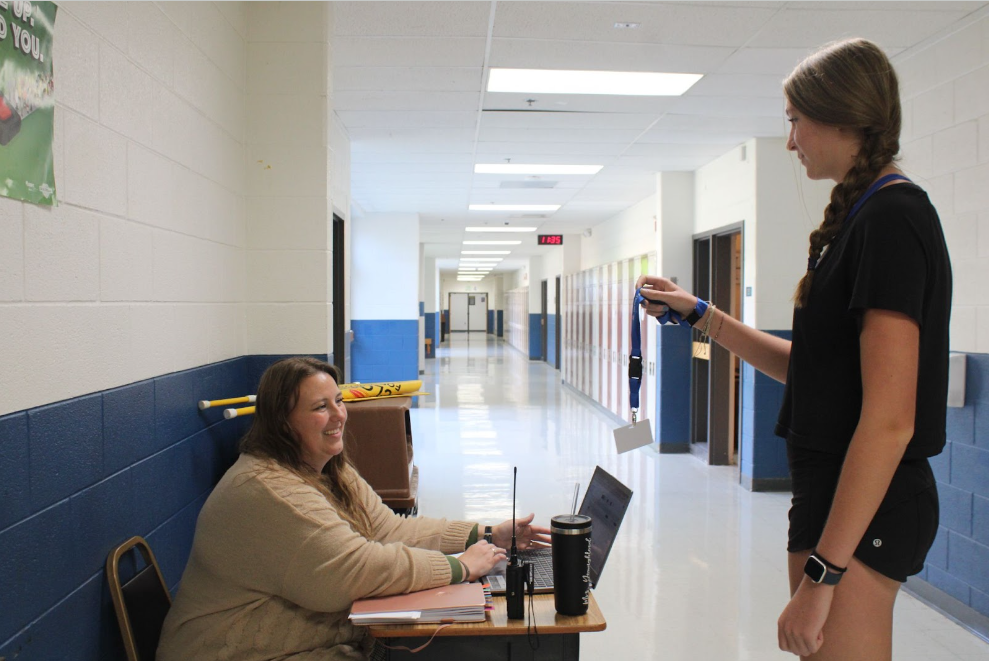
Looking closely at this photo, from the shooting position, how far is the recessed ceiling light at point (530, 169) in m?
6.93

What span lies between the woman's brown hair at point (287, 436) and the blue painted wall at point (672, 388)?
18.3 feet

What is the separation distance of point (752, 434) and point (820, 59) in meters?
4.96

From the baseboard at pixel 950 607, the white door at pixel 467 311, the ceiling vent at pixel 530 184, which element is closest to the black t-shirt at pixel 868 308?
the baseboard at pixel 950 607

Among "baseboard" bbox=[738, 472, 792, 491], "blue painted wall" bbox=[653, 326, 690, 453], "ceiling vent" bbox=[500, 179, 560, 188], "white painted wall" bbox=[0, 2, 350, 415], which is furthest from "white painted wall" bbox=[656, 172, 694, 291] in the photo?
"white painted wall" bbox=[0, 2, 350, 415]

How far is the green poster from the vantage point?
1416mm

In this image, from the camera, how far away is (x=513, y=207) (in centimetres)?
970

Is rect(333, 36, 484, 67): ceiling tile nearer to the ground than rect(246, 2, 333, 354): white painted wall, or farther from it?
farther from it

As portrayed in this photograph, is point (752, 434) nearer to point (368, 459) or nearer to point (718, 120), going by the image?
point (718, 120)

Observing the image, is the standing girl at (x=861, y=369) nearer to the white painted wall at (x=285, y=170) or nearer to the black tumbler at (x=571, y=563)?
the black tumbler at (x=571, y=563)

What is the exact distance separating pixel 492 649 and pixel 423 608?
0.20m

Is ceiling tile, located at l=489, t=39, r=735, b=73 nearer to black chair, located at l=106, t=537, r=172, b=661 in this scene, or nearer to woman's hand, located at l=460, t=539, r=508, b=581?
woman's hand, located at l=460, t=539, r=508, b=581

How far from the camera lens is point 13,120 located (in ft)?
4.72

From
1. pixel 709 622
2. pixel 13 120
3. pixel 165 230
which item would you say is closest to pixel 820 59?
pixel 13 120

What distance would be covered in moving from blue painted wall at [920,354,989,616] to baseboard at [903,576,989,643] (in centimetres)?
3
